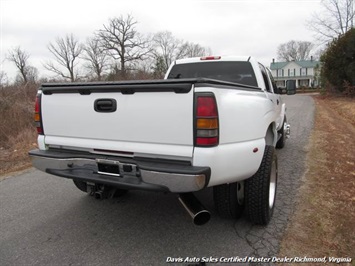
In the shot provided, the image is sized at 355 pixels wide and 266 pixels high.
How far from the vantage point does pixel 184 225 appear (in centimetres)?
333

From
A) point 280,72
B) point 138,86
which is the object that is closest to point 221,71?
point 138,86

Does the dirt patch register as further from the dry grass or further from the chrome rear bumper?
the dry grass

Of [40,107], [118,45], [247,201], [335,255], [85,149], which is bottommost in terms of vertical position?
[335,255]

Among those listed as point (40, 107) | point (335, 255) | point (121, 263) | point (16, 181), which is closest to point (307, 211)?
point (335, 255)

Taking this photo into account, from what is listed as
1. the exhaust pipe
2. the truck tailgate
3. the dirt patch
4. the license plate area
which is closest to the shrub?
the dirt patch

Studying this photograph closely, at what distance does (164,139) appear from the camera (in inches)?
99.0

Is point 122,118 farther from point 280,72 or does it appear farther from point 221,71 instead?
point 280,72

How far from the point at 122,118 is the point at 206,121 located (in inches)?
32.4

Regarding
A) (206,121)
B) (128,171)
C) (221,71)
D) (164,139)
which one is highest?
(221,71)

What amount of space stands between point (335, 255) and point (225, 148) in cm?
148

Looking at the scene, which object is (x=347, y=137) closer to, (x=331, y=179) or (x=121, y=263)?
(x=331, y=179)

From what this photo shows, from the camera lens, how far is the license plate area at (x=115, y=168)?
102 inches

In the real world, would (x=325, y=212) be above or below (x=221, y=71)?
A: below

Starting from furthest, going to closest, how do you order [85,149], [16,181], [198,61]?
[16,181] → [198,61] → [85,149]
